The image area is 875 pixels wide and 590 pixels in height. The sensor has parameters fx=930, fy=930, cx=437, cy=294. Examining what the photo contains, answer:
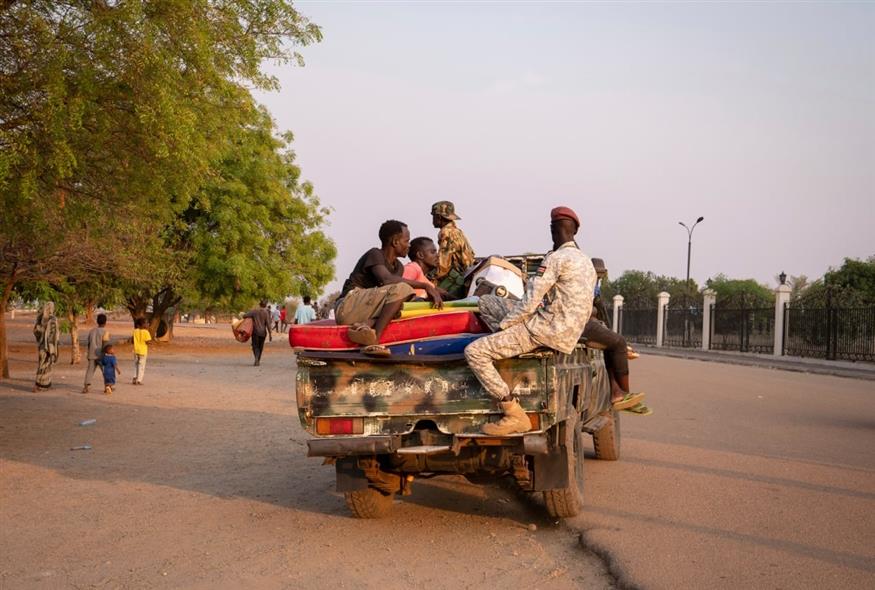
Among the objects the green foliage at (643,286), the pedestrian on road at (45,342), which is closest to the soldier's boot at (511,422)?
the pedestrian on road at (45,342)

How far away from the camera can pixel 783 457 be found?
1011cm

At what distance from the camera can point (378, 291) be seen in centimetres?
704

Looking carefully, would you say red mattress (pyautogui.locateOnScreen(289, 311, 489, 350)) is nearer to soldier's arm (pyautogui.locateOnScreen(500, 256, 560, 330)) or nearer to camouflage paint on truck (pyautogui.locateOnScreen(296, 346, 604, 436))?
camouflage paint on truck (pyautogui.locateOnScreen(296, 346, 604, 436))

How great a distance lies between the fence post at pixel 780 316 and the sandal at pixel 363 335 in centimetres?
3384

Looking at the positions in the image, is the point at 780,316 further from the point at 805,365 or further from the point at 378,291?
the point at 378,291

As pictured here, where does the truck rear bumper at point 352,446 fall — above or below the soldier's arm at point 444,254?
below

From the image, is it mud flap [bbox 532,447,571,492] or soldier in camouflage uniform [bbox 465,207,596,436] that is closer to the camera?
soldier in camouflage uniform [bbox 465,207,596,436]

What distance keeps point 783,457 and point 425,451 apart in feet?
17.5

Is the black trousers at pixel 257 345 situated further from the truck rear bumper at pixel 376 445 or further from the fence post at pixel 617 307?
the fence post at pixel 617 307

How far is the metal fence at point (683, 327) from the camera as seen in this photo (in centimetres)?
4817

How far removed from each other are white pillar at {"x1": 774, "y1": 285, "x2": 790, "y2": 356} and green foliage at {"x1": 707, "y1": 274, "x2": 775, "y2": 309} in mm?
1642

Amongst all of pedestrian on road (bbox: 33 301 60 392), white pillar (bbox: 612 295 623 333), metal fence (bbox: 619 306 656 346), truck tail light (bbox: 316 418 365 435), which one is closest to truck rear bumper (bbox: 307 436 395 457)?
truck tail light (bbox: 316 418 365 435)

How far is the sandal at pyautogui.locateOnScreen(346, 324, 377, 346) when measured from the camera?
6.65 metres

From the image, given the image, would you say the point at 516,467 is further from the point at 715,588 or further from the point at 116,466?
the point at 116,466
